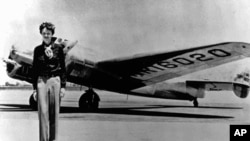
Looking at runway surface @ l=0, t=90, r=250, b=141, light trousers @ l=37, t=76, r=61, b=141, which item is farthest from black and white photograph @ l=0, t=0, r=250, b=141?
light trousers @ l=37, t=76, r=61, b=141

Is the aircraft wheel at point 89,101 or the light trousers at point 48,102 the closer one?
the light trousers at point 48,102

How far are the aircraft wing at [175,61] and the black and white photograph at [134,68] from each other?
0.05ft

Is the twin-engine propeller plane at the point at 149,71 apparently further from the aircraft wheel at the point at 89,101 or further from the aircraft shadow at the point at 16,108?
the aircraft shadow at the point at 16,108

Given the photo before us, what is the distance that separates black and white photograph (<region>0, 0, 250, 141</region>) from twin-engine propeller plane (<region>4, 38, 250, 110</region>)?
0.02 metres

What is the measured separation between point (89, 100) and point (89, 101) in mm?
34

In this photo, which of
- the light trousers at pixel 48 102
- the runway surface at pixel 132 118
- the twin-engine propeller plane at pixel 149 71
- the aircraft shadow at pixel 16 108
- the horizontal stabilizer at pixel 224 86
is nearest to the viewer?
the light trousers at pixel 48 102

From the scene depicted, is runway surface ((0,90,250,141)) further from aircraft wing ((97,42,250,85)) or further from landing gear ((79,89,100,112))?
aircraft wing ((97,42,250,85))

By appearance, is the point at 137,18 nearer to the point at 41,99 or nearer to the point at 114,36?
the point at 114,36

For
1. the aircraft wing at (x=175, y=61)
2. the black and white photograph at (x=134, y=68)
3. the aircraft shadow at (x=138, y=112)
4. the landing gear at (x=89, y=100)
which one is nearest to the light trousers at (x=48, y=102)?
the black and white photograph at (x=134, y=68)

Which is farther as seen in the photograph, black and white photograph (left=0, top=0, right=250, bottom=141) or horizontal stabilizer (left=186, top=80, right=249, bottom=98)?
horizontal stabilizer (left=186, top=80, right=249, bottom=98)

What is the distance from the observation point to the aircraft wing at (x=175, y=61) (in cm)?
512

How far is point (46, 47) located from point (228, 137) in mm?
2922

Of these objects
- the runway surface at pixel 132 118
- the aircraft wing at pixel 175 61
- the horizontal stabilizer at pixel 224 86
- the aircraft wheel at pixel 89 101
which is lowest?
the runway surface at pixel 132 118

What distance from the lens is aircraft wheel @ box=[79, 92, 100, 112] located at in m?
5.18
